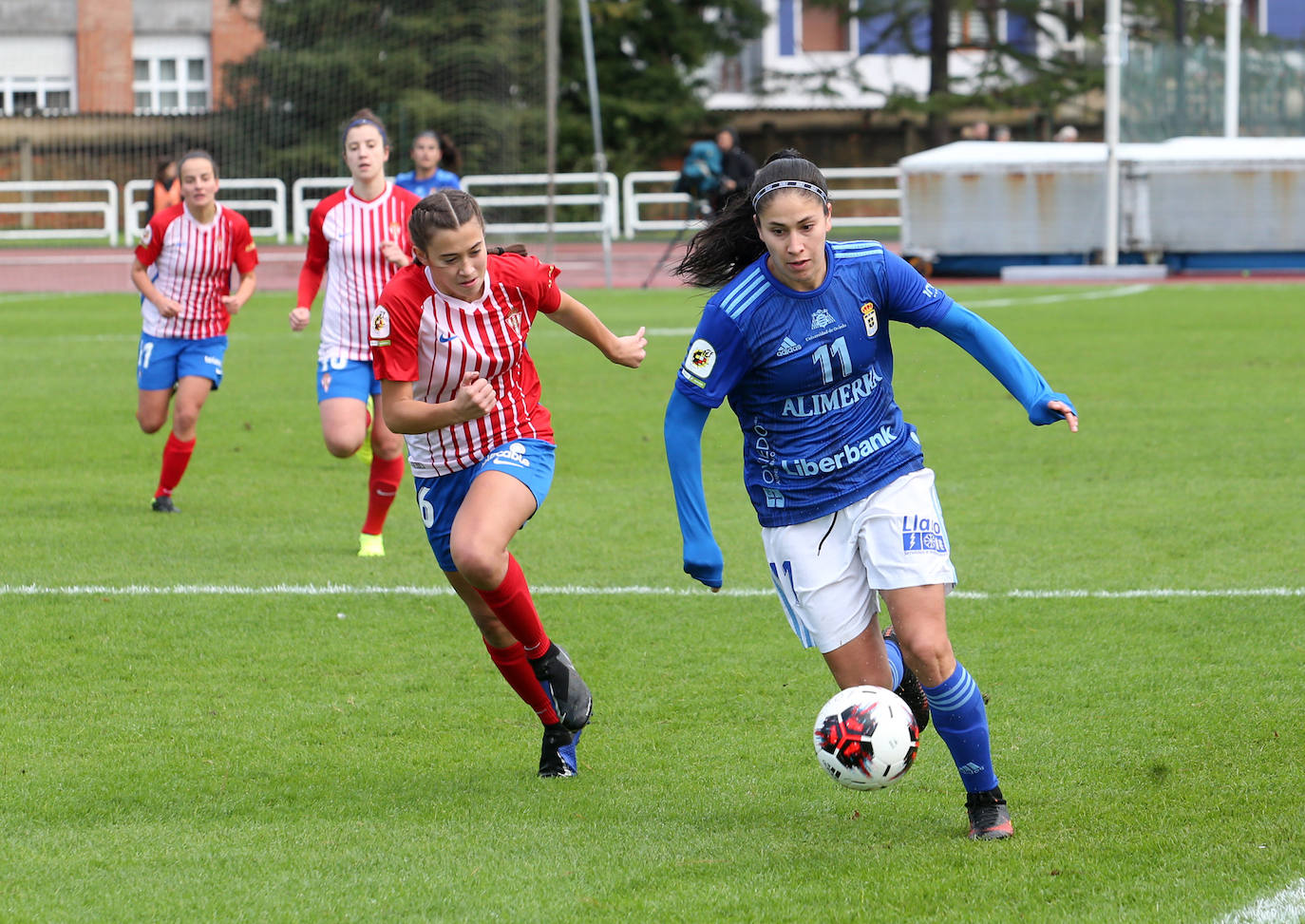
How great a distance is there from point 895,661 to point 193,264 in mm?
5874

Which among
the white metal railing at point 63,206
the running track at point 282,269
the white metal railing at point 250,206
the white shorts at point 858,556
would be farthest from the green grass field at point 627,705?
the white metal railing at point 63,206

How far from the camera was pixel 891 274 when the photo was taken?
179 inches

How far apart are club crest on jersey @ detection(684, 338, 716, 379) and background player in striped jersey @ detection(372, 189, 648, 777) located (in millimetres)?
691

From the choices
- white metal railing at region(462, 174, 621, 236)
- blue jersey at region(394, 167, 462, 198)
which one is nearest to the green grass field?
blue jersey at region(394, 167, 462, 198)

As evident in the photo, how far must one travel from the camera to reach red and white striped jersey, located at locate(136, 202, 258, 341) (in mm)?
9328

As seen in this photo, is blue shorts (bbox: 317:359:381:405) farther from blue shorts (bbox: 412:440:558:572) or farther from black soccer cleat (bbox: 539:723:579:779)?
black soccer cleat (bbox: 539:723:579:779)

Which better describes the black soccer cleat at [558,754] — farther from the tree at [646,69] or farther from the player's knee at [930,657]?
the tree at [646,69]

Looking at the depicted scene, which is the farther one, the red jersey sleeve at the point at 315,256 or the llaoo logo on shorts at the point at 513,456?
the red jersey sleeve at the point at 315,256

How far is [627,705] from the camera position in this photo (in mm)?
5801

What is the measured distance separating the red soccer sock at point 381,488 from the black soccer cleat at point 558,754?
3315 millimetres

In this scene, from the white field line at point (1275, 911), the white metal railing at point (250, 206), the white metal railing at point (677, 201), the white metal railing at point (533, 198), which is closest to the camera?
the white field line at point (1275, 911)

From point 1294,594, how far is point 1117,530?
1.49m

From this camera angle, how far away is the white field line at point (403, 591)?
7.25 meters

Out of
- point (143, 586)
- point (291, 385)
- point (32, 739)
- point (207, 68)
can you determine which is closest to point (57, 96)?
point (207, 68)
